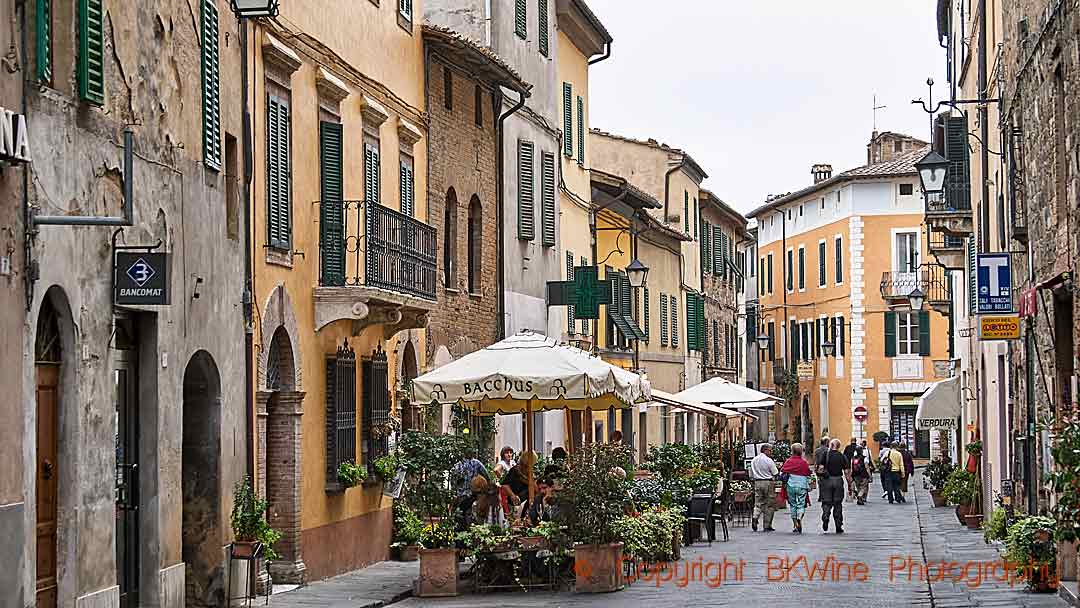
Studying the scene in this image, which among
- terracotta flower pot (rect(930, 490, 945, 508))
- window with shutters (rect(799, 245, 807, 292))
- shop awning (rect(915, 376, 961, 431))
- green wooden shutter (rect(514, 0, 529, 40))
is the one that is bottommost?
terracotta flower pot (rect(930, 490, 945, 508))

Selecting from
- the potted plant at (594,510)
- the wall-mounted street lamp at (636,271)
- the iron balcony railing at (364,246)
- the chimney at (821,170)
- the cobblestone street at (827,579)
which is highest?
the chimney at (821,170)

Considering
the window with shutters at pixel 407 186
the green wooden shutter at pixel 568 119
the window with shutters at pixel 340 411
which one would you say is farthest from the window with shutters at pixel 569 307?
the window with shutters at pixel 340 411

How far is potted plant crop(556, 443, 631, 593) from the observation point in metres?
18.4

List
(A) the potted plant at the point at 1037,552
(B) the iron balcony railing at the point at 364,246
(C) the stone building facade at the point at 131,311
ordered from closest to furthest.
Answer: (C) the stone building facade at the point at 131,311 → (A) the potted plant at the point at 1037,552 → (B) the iron balcony railing at the point at 364,246

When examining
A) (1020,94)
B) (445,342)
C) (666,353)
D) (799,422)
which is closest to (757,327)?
(799,422)

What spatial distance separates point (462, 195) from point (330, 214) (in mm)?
7386

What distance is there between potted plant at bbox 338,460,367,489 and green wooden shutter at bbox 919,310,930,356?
49.8m

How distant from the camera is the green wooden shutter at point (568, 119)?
3588 cm

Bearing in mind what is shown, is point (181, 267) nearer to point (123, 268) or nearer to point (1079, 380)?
point (123, 268)

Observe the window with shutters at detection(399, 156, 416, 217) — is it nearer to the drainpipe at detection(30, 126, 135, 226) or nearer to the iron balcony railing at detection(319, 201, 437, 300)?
the iron balcony railing at detection(319, 201, 437, 300)

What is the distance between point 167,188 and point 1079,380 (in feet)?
27.8

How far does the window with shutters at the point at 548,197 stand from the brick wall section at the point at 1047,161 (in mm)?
11870

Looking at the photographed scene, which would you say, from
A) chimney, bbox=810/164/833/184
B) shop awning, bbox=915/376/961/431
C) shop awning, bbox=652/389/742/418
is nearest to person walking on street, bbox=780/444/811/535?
shop awning, bbox=652/389/742/418

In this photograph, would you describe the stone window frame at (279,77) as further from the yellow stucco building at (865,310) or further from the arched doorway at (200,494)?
the yellow stucco building at (865,310)
